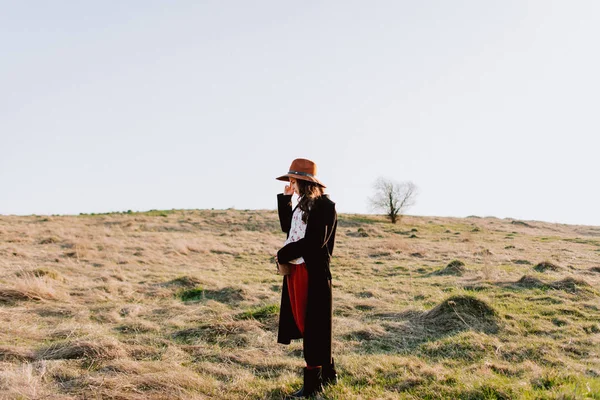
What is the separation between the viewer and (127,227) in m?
25.2

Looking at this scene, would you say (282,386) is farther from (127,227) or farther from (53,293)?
(127,227)

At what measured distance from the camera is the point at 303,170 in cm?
452

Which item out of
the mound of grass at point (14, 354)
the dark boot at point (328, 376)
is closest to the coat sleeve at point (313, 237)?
the dark boot at point (328, 376)

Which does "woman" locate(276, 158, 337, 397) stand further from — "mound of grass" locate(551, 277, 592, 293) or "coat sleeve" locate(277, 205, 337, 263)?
"mound of grass" locate(551, 277, 592, 293)

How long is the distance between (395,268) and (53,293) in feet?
32.6

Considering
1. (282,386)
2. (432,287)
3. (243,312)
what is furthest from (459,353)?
(432,287)

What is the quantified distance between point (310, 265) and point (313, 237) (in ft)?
0.93

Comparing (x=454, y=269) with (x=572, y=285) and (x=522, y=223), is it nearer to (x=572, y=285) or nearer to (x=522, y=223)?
(x=572, y=285)

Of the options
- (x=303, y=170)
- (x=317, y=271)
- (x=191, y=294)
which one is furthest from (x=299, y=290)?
(x=191, y=294)

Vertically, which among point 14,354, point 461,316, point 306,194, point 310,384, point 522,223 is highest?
point 306,194

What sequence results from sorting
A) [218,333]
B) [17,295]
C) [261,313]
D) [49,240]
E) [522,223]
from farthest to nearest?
1. [522,223]
2. [49,240]
3. [17,295]
4. [261,313]
5. [218,333]

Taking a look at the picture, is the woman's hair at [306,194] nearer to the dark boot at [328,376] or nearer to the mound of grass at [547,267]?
the dark boot at [328,376]

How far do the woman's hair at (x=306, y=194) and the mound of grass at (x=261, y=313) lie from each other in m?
3.73

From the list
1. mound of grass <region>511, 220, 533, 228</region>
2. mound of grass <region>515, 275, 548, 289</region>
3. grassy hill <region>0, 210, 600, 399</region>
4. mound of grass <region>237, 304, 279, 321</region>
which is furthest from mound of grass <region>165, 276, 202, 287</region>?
mound of grass <region>511, 220, 533, 228</region>
